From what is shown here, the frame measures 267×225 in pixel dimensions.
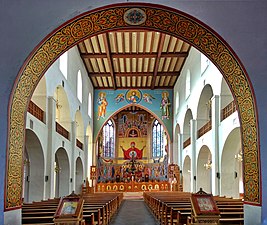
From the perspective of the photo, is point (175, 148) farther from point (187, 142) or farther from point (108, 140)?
point (108, 140)

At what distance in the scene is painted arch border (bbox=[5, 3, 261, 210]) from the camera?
8.51 metres

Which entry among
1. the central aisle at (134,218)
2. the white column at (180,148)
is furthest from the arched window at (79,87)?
the central aisle at (134,218)

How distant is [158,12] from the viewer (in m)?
8.92

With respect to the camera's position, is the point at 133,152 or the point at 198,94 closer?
the point at 198,94

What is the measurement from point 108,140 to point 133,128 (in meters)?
2.97

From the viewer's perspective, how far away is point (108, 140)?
138 ft

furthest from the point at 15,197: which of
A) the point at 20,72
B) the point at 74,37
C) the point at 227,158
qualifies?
the point at 227,158

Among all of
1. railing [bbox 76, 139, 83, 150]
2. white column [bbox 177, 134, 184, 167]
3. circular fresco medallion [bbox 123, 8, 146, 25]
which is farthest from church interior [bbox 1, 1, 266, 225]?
railing [bbox 76, 139, 83, 150]

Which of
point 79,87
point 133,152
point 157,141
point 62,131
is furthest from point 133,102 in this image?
point 62,131

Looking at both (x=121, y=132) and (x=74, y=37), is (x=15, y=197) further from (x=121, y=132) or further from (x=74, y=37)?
(x=121, y=132)

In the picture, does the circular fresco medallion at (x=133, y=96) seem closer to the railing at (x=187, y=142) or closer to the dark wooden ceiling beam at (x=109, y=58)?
the dark wooden ceiling beam at (x=109, y=58)

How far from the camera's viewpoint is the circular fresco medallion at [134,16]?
903 centimetres

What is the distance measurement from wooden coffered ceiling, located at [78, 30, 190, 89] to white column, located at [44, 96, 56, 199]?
5.87m

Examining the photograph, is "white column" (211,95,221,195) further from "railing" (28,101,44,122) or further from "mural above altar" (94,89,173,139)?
"mural above altar" (94,89,173,139)
